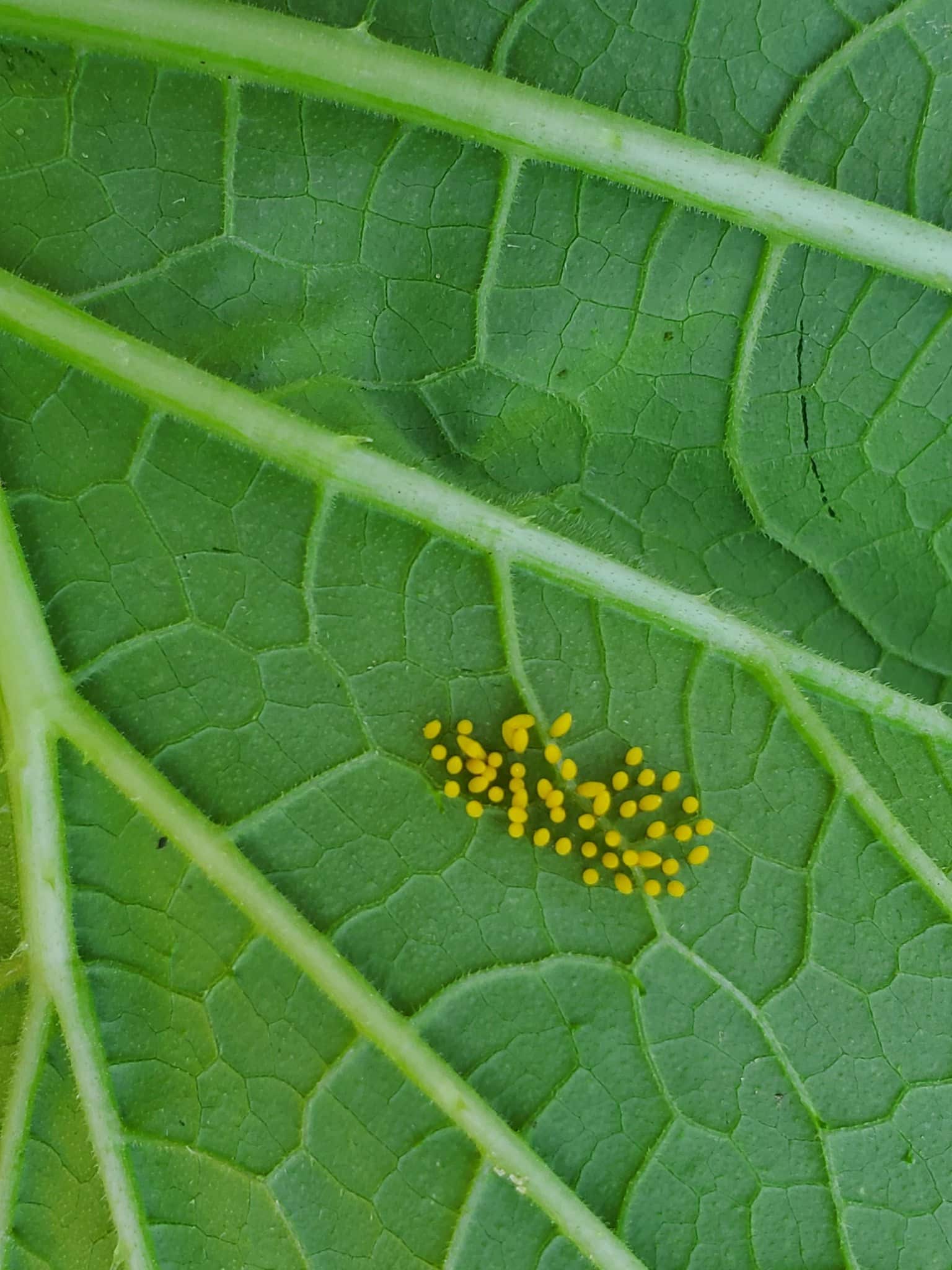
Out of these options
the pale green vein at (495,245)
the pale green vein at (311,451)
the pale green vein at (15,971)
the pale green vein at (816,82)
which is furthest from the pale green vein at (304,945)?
the pale green vein at (816,82)

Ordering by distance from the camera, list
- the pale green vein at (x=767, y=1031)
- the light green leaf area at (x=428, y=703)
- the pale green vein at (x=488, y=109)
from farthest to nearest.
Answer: the pale green vein at (x=767, y=1031) → the light green leaf area at (x=428, y=703) → the pale green vein at (x=488, y=109)

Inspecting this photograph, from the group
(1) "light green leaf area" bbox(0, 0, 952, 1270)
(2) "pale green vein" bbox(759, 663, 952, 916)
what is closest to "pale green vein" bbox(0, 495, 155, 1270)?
(1) "light green leaf area" bbox(0, 0, 952, 1270)

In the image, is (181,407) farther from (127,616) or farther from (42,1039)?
(42,1039)

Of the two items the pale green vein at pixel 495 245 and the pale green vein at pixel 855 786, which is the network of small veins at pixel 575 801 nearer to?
the pale green vein at pixel 855 786

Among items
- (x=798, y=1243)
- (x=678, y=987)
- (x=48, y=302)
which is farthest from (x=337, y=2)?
(x=798, y=1243)

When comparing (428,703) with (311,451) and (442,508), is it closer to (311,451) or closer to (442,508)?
(442,508)

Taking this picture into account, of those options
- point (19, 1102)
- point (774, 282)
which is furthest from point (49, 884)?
point (774, 282)

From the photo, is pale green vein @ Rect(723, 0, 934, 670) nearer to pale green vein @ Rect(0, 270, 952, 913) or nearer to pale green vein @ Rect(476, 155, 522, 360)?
pale green vein @ Rect(0, 270, 952, 913)
